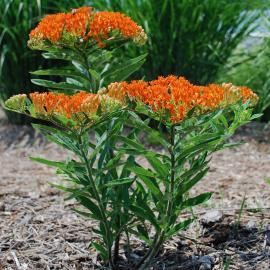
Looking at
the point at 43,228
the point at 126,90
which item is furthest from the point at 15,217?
the point at 126,90

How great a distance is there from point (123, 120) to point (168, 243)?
0.76 m

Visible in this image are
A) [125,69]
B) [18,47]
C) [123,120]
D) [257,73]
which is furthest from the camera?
[18,47]

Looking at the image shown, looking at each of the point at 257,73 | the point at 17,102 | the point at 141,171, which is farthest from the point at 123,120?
the point at 257,73

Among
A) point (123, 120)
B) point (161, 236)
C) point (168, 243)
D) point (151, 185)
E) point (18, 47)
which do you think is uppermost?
point (123, 120)

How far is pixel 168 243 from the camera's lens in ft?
7.53

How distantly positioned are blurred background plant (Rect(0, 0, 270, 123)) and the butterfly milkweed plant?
2405mm

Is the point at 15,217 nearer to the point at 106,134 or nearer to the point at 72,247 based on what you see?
the point at 72,247

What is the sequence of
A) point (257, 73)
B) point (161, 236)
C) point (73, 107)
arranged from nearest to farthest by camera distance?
point (73, 107), point (161, 236), point (257, 73)

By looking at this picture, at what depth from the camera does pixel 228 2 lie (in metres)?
4.70

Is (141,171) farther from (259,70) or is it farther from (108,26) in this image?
(259,70)

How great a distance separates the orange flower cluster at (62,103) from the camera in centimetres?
151

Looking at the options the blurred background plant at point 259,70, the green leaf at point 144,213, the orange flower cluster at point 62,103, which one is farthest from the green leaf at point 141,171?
the blurred background plant at point 259,70

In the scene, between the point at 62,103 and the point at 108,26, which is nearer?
the point at 62,103

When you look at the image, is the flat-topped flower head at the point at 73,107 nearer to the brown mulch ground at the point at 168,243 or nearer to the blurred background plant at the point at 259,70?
the brown mulch ground at the point at 168,243
